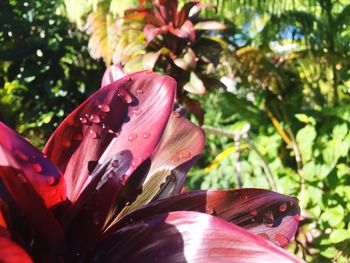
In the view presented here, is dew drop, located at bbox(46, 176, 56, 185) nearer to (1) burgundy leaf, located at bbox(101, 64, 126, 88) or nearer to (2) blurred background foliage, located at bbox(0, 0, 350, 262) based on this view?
(1) burgundy leaf, located at bbox(101, 64, 126, 88)

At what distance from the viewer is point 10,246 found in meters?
0.48

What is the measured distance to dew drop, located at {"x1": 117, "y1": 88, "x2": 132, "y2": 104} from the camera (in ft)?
2.25

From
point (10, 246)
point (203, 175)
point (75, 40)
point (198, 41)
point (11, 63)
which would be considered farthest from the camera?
point (203, 175)

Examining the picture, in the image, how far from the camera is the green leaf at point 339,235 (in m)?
3.24

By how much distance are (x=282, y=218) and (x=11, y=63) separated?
2.89 m

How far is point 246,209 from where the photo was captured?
71cm

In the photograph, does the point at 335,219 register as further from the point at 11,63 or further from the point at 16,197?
the point at 16,197

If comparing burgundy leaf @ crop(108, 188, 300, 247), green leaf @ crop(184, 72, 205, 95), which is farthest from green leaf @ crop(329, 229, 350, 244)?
burgundy leaf @ crop(108, 188, 300, 247)

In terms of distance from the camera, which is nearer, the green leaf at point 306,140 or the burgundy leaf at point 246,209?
the burgundy leaf at point 246,209

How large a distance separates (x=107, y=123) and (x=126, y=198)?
108 millimetres

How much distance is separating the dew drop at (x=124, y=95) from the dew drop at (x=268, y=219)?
244 millimetres

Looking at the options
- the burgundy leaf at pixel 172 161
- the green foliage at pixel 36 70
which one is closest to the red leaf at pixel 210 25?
the green foliage at pixel 36 70

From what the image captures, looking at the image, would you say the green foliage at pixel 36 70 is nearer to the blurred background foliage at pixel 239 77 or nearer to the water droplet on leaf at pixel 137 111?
the blurred background foliage at pixel 239 77

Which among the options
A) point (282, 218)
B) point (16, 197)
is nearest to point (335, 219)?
point (282, 218)
